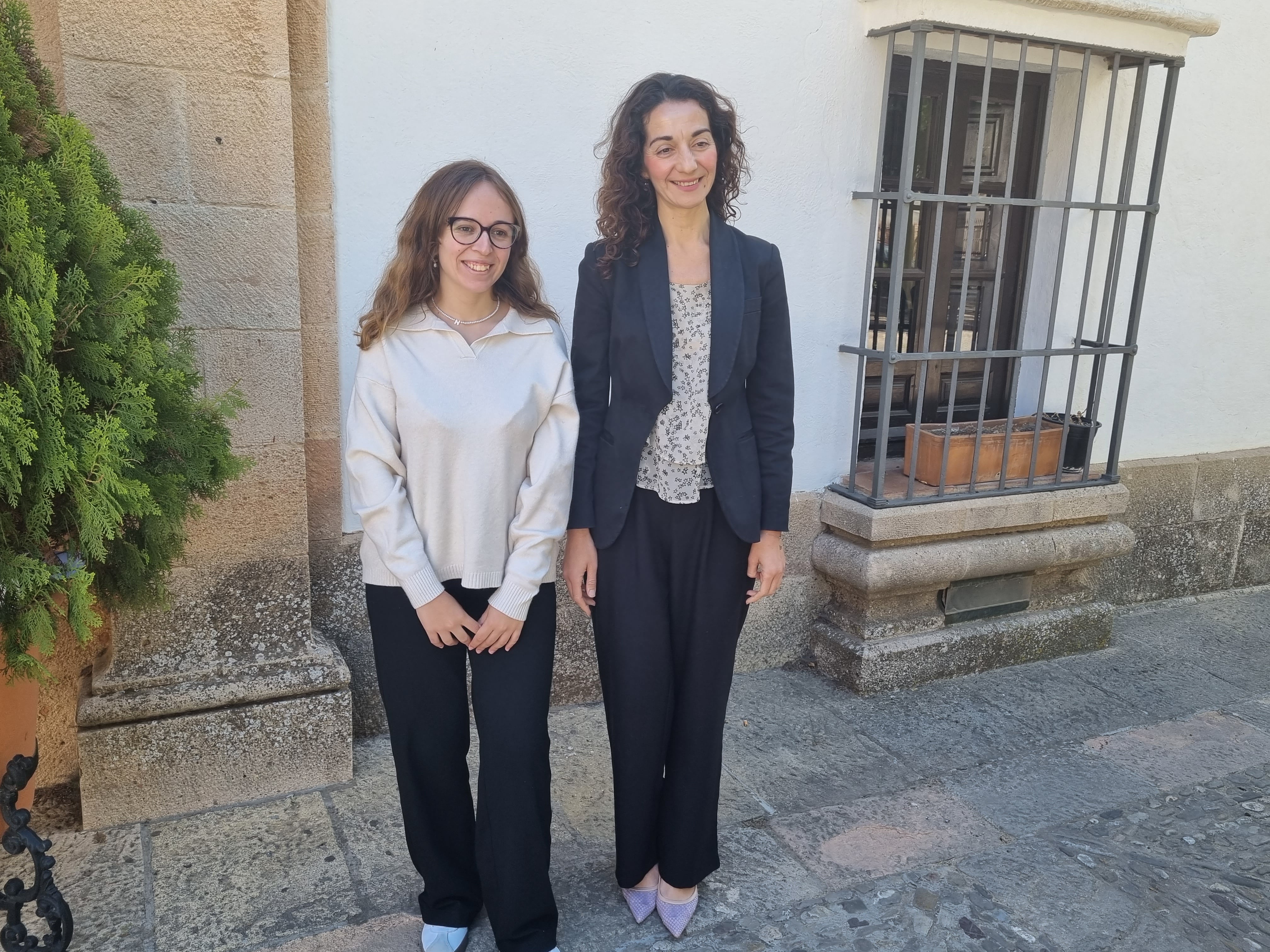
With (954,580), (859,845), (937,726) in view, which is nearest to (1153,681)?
(954,580)

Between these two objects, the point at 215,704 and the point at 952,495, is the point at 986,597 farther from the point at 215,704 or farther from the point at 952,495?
the point at 215,704

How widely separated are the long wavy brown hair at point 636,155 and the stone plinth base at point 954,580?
1.94 meters

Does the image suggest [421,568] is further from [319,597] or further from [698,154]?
[319,597]

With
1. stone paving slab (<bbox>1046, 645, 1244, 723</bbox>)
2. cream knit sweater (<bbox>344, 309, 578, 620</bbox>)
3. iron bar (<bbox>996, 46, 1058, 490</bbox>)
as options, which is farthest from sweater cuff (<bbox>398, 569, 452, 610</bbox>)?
stone paving slab (<bbox>1046, 645, 1244, 723</bbox>)

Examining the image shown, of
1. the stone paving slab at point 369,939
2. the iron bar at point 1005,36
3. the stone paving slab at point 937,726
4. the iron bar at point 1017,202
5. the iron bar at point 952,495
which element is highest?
the iron bar at point 1005,36

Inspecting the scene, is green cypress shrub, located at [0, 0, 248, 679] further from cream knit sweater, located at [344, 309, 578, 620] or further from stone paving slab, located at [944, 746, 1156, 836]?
stone paving slab, located at [944, 746, 1156, 836]

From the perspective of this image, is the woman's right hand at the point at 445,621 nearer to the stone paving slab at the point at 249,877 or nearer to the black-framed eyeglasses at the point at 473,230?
the black-framed eyeglasses at the point at 473,230

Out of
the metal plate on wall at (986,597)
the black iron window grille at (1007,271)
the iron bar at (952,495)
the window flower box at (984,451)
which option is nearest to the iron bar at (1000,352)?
the black iron window grille at (1007,271)

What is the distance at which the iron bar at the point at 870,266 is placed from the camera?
3.84 meters

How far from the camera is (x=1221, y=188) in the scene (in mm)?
4680

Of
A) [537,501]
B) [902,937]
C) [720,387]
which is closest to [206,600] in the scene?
[537,501]

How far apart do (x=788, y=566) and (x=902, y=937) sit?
1780 mm

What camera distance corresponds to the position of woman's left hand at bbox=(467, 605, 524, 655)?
2180 mm

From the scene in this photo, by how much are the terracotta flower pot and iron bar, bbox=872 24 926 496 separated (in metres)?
2.91
